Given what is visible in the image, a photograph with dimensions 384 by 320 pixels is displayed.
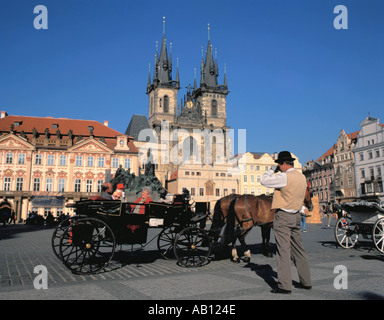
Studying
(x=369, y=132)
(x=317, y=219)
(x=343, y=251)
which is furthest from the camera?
(x=369, y=132)

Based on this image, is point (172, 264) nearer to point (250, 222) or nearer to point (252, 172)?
point (250, 222)

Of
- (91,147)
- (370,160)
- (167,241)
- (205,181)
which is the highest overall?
(91,147)

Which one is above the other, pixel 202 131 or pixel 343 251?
pixel 202 131

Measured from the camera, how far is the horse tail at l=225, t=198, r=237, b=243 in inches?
303

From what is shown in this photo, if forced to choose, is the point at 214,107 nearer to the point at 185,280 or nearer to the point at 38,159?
the point at 38,159

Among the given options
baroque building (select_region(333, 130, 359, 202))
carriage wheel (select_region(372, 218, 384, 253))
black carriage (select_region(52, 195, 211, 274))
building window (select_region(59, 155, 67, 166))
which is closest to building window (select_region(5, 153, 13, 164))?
building window (select_region(59, 155, 67, 166))

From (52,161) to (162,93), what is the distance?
1372 inches

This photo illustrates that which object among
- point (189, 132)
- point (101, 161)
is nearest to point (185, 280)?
point (101, 161)

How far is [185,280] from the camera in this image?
5461mm

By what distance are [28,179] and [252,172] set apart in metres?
38.0

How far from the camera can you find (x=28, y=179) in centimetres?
4394

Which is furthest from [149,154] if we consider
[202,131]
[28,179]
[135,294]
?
[135,294]

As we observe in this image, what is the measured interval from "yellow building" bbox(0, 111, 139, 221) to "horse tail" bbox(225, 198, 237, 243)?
35.5 m

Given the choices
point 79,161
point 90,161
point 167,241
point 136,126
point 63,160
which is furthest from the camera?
point 136,126
